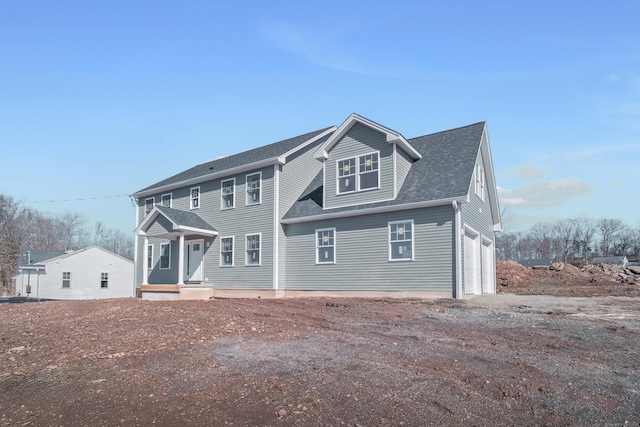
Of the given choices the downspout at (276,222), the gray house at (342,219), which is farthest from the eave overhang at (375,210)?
the downspout at (276,222)

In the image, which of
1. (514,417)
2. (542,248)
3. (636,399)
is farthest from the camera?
(542,248)

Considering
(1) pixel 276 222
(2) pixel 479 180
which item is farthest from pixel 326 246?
(2) pixel 479 180

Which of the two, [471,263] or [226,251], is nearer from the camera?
[471,263]

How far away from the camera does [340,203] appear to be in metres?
18.4

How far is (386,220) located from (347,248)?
199 centimetres

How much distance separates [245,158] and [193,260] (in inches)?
225

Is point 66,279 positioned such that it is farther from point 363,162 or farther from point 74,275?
point 363,162

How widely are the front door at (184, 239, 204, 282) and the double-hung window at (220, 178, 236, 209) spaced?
2.44 metres

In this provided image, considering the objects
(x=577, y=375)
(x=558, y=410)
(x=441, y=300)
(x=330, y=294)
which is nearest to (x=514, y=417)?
(x=558, y=410)

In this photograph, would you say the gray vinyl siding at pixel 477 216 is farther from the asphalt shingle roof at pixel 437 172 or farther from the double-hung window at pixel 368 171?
the double-hung window at pixel 368 171

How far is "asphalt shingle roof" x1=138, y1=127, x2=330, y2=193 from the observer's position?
2138 cm

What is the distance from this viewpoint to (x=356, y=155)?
1817 centimetres

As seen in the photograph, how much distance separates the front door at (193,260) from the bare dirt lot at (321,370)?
38.6ft

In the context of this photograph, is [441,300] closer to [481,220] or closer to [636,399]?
[481,220]
